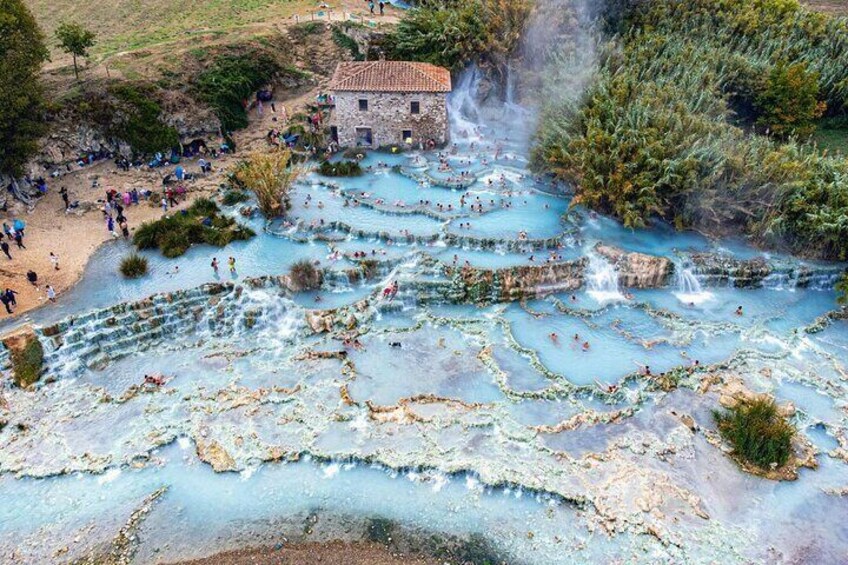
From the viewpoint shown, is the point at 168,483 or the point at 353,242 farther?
the point at 353,242

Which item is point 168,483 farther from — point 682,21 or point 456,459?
point 682,21

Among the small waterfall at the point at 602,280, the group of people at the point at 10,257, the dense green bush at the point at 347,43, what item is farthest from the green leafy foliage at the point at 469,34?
the group of people at the point at 10,257

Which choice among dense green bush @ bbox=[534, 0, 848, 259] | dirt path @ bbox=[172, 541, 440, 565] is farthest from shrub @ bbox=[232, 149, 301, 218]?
dirt path @ bbox=[172, 541, 440, 565]

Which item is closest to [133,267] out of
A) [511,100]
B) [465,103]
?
[465,103]

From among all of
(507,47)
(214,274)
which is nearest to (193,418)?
(214,274)

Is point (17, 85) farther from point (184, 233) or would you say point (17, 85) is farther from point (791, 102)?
point (791, 102)

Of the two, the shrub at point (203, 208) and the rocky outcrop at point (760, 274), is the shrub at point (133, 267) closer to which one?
the shrub at point (203, 208)
